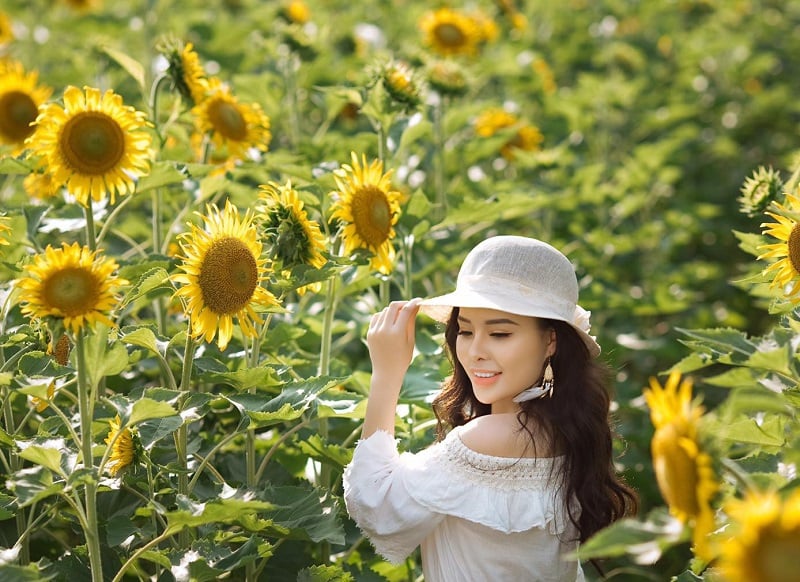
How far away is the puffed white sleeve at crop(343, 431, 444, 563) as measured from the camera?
1.97 meters

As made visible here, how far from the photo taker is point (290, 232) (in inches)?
86.3

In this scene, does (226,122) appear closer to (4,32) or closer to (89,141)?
(89,141)

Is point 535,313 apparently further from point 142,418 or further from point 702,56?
point 702,56

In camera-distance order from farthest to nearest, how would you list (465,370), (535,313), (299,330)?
(299,330) → (465,370) → (535,313)

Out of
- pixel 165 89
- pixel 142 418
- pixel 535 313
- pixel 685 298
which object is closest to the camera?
pixel 142 418

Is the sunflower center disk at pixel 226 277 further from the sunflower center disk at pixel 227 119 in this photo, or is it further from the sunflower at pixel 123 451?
the sunflower center disk at pixel 227 119

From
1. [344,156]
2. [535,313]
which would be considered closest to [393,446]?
[535,313]

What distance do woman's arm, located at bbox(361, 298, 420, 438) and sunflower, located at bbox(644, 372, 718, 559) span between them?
0.77m

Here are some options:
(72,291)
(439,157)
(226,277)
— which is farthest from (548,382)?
(439,157)

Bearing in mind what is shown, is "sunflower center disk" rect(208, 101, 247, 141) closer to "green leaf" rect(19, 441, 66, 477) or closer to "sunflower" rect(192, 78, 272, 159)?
"sunflower" rect(192, 78, 272, 159)

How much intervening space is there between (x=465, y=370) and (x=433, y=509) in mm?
338

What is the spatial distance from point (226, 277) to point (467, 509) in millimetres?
588

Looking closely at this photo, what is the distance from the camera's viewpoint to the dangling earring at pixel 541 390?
82.7 inches

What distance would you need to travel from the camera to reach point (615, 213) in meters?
4.52
